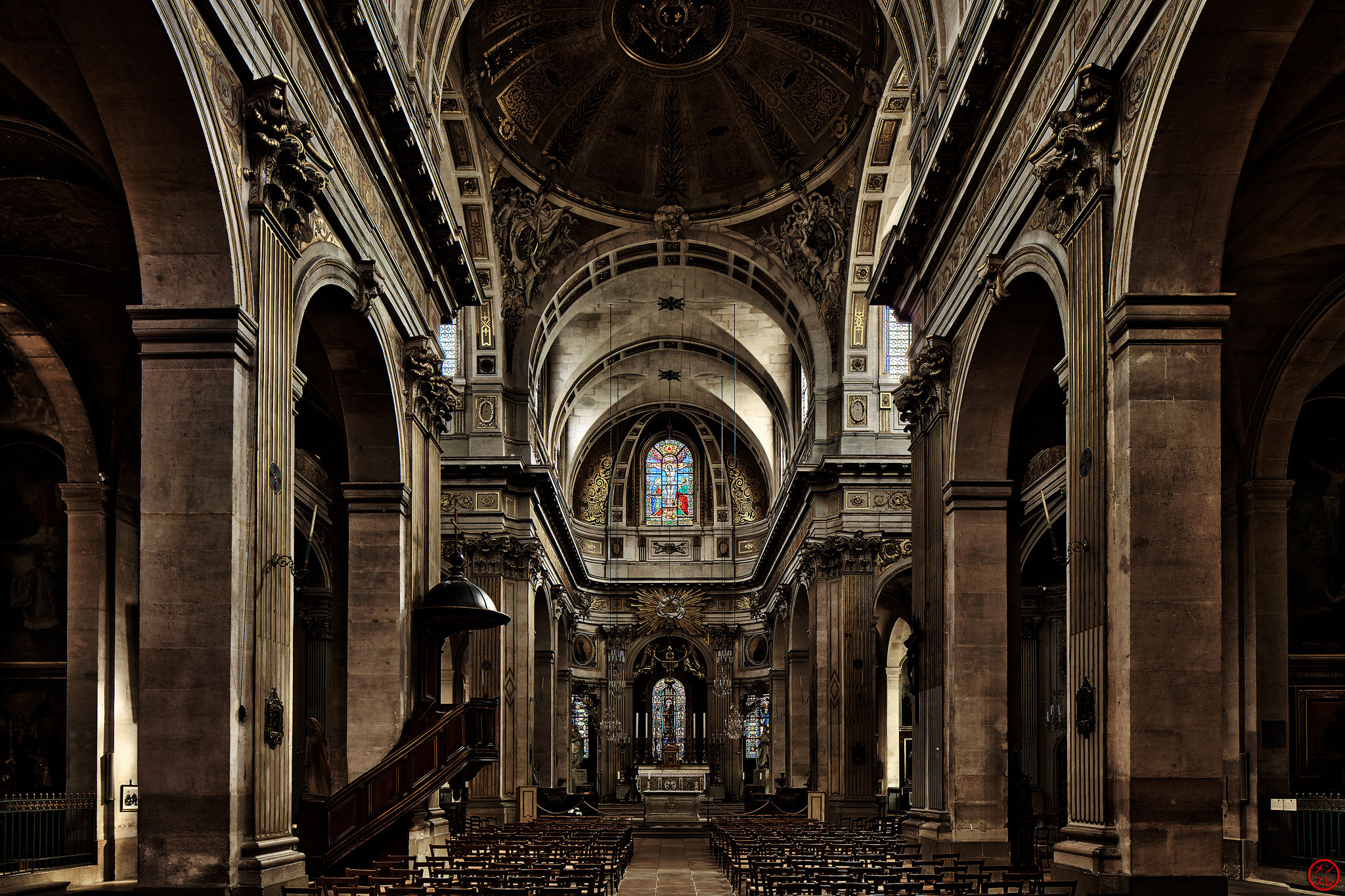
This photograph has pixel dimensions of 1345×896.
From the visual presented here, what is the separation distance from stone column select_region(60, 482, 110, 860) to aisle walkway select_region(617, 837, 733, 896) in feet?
26.0

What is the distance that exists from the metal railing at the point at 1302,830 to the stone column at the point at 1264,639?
26cm

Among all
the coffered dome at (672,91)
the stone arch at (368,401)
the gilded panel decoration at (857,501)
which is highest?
the coffered dome at (672,91)

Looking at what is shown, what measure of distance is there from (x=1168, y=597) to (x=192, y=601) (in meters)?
8.44

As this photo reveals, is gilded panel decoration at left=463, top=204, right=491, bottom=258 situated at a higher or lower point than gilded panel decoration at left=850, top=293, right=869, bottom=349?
higher

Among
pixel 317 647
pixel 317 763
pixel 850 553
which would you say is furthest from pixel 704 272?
pixel 317 763

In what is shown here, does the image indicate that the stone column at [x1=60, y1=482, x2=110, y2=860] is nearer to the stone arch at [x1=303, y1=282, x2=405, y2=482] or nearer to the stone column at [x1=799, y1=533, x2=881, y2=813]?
the stone arch at [x1=303, y1=282, x2=405, y2=482]

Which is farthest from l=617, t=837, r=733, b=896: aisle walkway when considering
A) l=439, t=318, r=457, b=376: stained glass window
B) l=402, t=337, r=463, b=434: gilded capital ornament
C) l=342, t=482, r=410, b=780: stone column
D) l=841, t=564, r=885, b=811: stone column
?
l=439, t=318, r=457, b=376: stained glass window

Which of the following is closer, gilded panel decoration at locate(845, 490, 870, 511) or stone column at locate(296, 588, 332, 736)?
stone column at locate(296, 588, 332, 736)

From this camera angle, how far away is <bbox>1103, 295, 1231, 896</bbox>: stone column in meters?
11.6

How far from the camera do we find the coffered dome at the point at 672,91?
30266 mm

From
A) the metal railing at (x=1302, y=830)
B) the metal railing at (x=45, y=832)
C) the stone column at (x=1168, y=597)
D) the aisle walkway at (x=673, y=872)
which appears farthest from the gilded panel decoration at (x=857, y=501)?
the stone column at (x=1168, y=597)

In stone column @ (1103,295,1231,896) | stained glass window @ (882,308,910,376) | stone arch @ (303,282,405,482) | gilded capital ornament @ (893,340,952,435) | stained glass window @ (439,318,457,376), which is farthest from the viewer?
stained glass window @ (439,318,457,376)

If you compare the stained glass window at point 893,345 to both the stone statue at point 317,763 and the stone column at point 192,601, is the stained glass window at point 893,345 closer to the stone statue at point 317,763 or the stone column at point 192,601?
the stone statue at point 317,763

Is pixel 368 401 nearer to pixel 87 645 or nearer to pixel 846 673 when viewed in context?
pixel 87 645
